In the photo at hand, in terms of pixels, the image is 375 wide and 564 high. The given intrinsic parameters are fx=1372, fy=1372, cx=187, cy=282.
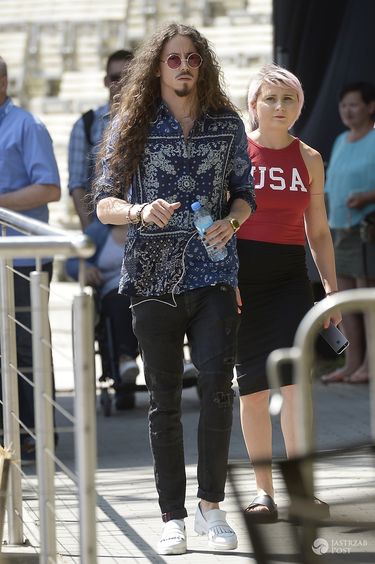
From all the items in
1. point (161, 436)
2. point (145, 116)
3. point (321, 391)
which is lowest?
point (321, 391)

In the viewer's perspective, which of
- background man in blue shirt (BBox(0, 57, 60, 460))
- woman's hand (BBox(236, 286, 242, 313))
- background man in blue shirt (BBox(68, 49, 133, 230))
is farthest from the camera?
background man in blue shirt (BBox(68, 49, 133, 230))

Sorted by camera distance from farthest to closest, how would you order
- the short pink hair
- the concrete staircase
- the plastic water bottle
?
1. the concrete staircase
2. the short pink hair
3. the plastic water bottle

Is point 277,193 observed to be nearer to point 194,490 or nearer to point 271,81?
point 271,81

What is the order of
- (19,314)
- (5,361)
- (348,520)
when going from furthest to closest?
1. (19,314)
2. (5,361)
3. (348,520)

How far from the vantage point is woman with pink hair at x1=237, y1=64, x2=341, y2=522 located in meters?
5.36

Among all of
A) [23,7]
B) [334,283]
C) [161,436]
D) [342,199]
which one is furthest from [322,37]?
[23,7]

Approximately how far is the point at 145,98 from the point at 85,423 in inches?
69.2

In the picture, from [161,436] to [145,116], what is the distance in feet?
3.83

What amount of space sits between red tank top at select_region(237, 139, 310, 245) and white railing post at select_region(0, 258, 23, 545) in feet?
3.20

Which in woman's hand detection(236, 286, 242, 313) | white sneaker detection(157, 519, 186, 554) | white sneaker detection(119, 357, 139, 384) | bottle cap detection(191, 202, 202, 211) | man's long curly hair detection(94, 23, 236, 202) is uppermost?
man's long curly hair detection(94, 23, 236, 202)

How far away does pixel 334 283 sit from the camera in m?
5.48

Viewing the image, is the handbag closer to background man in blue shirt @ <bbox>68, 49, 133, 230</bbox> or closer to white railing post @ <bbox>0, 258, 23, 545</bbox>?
background man in blue shirt @ <bbox>68, 49, 133, 230</bbox>

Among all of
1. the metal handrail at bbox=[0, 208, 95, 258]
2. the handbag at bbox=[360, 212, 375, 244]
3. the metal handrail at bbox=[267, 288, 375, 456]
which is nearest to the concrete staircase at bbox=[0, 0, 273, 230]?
the handbag at bbox=[360, 212, 375, 244]

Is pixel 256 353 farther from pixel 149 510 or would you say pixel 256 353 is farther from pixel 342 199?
pixel 342 199
